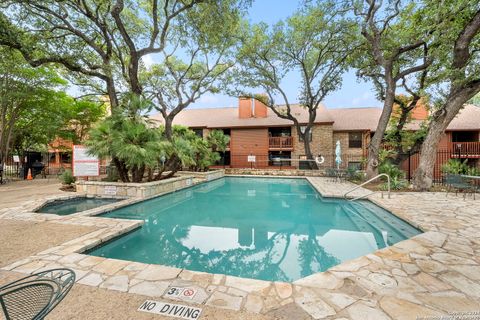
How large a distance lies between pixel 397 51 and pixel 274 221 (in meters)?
9.94

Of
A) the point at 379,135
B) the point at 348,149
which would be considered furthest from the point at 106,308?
the point at 348,149

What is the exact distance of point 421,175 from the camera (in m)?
9.34

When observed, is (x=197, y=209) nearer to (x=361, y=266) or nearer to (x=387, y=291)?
(x=361, y=266)

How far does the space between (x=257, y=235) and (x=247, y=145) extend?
57.0ft

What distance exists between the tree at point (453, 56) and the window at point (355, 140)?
1081 centimetres

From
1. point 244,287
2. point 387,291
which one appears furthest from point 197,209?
point 387,291

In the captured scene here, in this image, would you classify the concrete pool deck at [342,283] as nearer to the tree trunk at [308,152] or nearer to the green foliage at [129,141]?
the green foliage at [129,141]

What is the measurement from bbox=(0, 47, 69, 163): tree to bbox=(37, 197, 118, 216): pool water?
7.97 metres

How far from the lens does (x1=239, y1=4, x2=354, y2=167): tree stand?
1272cm

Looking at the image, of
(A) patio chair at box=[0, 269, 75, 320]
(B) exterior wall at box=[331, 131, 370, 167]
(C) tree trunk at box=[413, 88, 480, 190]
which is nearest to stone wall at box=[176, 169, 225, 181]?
(B) exterior wall at box=[331, 131, 370, 167]

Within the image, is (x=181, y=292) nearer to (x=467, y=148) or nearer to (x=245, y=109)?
(x=245, y=109)

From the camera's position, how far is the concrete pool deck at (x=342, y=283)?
232 cm

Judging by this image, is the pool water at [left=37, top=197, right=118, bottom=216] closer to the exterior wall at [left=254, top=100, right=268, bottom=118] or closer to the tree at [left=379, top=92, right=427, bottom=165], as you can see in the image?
the tree at [left=379, top=92, right=427, bottom=165]

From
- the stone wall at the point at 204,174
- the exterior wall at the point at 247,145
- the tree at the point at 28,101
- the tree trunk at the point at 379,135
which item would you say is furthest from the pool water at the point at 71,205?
the exterior wall at the point at 247,145
